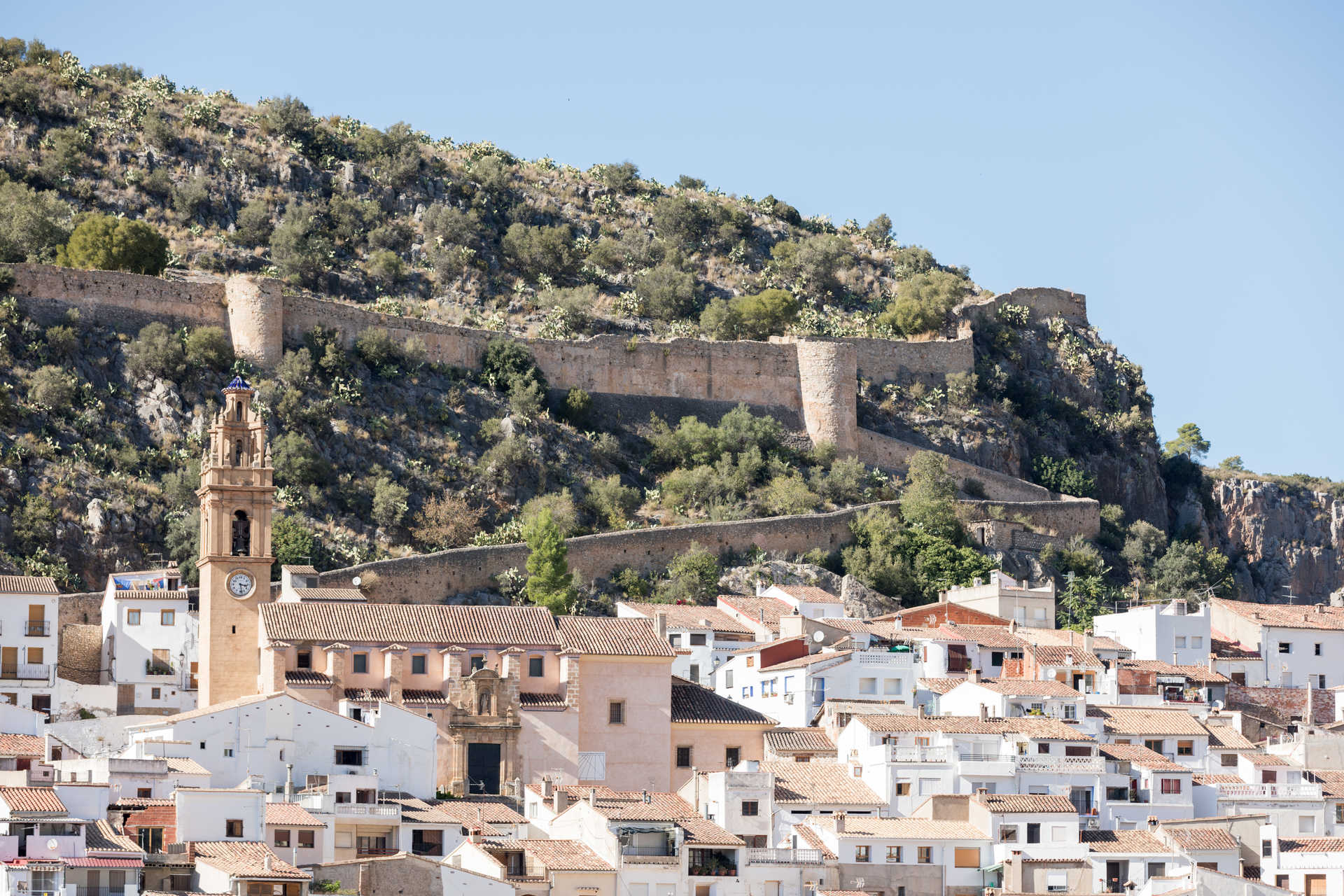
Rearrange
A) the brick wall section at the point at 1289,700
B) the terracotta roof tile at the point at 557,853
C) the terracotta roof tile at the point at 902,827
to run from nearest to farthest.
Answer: the terracotta roof tile at the point at 557,853, the terracotta roof tile at the point at 902,827, the brick wall section at the point at 1289,700

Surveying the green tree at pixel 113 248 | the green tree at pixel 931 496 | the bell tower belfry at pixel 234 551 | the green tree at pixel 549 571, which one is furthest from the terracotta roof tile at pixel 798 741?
the green tree at pixel 113 248

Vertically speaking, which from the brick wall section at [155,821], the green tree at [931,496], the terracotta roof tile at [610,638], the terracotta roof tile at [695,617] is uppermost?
the green tree at [931,496]

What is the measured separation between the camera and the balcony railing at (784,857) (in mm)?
47312

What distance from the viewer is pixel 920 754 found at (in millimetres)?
52500

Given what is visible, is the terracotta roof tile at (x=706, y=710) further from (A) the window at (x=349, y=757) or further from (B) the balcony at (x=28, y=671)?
(B) the balcony at (x=28, y=671)

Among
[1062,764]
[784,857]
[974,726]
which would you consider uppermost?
[974,726]

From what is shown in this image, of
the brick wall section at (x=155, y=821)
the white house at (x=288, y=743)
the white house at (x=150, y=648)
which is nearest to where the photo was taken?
the brick wall section at (x=155, y=821)

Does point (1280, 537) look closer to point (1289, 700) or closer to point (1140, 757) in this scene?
point (1289, 700)

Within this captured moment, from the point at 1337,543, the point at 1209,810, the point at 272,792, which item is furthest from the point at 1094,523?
the point at 272,792

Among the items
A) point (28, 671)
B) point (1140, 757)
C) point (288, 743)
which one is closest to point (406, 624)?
point (288, 743)

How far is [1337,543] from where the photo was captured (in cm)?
9800

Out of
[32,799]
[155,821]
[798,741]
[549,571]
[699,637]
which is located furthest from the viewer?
[549,571]

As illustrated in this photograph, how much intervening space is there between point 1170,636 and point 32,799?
34146 millimetres

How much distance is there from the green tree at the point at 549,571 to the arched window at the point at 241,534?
10524mm
